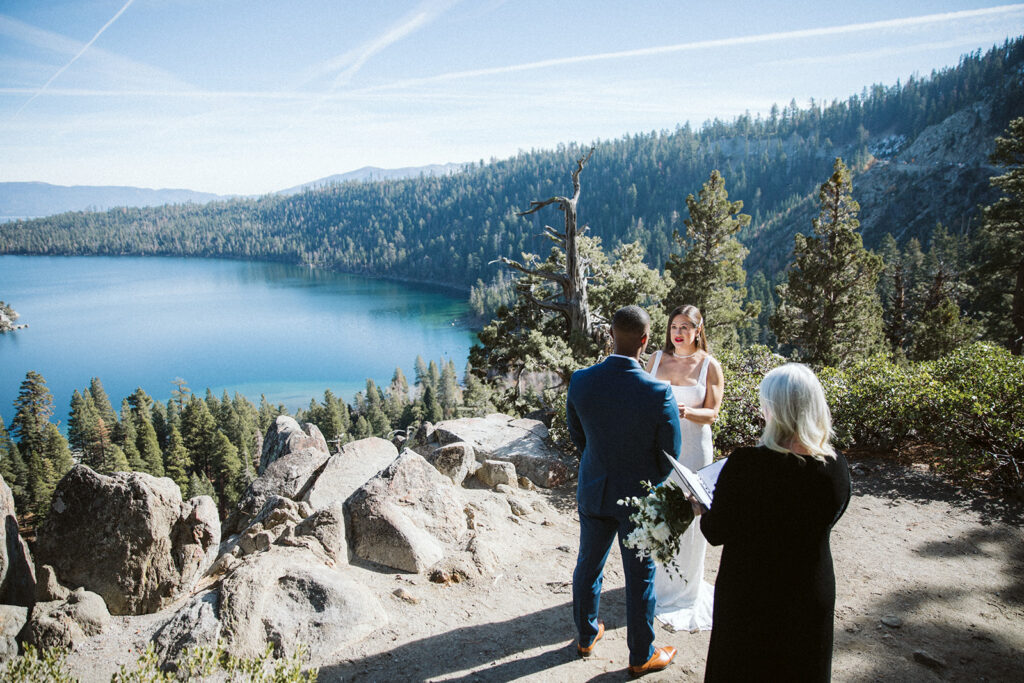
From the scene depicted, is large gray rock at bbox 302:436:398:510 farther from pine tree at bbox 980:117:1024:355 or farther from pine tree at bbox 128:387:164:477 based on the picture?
pine tree at bbox 128:387:164:477

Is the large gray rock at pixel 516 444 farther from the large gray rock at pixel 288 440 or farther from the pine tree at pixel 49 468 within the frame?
the pine tree at pixel 49 468

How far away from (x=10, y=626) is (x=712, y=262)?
22.7 m

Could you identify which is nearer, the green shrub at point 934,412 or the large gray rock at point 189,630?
the large gray rock at point 189,630

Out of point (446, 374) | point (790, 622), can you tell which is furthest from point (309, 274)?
point (790, 622)

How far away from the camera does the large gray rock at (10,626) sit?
12.3ft

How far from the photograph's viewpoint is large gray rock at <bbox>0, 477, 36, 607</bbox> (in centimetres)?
411

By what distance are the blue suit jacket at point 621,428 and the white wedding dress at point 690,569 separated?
3.15ft

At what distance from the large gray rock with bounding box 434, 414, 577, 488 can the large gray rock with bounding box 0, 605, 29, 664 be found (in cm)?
490

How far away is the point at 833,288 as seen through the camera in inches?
768

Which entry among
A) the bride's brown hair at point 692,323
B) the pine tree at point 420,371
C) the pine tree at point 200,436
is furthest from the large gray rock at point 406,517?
the pine tree at point 420,371

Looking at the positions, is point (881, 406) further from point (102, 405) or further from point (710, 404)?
point (102, 405)

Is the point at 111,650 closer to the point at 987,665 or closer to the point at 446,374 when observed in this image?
the point at 987,665

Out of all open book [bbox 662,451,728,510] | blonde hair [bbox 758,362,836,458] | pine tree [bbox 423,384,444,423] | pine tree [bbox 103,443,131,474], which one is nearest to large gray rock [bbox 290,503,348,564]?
open book [bbox 662,451,728,510]

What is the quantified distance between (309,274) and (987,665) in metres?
203
